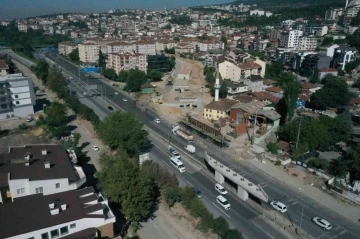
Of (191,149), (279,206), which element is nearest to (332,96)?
(191,149)

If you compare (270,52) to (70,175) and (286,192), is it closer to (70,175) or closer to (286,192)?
(286,192)

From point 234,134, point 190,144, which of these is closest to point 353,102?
point 234,134

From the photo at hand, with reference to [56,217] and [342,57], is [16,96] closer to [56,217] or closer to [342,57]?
[56,217]

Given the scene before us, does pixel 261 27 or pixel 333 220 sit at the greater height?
pixel 261 27

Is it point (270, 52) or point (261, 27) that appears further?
point (261, 27)

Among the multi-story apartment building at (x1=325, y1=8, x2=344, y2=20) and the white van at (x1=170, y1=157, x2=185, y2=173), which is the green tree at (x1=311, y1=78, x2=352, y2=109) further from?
the multi-story apartment building at (x1=325, y1=8, x2=344, y2=20)

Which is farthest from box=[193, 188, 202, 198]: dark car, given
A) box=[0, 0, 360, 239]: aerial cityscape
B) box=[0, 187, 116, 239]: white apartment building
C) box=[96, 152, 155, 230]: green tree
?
box=[0, 187, 116, 239]: white apartment building

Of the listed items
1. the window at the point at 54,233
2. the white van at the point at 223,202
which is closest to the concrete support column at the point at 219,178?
the white van at the point at 223,202
